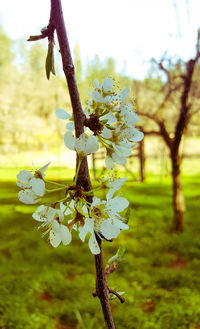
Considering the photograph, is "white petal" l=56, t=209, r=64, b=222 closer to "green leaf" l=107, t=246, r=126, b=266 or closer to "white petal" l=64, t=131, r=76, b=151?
"white petal" l=64, t=131, r=76, b=151

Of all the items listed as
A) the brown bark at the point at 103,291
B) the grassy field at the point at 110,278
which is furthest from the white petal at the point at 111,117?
the grassy field at the point at 110,278

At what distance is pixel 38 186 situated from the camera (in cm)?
42

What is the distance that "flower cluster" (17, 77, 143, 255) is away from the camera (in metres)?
0.43

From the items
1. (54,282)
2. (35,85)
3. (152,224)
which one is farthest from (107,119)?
(35,85)

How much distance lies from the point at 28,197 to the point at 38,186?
0.09 feet

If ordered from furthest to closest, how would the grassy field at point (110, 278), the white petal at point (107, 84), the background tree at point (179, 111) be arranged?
1. the background tree at point (179, 111)
2. the grassy field at point (110, 278)
3. the white petal at point (107, 84)

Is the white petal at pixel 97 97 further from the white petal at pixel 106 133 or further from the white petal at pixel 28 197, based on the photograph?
the white petal at pixel 28 197

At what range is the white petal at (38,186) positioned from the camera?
0.42m

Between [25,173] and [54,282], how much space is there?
271 centimetres

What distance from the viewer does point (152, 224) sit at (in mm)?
4508

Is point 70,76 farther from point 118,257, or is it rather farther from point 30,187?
point 118,257

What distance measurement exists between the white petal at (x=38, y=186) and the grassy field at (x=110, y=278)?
0.77 metres

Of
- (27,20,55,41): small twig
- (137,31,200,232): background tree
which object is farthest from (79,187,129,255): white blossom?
(137,31,200,232): background tree

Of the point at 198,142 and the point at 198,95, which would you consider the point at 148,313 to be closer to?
the point at 198,95
